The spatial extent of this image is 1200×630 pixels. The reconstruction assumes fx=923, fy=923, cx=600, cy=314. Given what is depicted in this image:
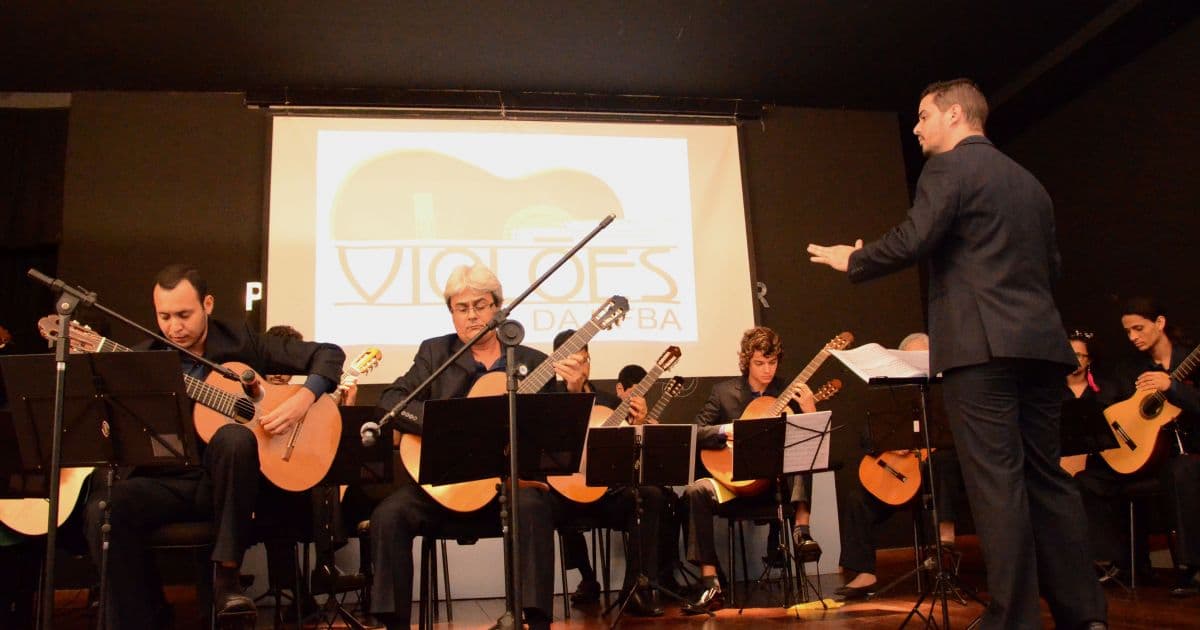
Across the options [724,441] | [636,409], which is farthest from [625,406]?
[724,441]

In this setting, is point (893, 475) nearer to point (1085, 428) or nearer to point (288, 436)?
point (1085, 428)

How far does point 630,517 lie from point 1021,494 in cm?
227

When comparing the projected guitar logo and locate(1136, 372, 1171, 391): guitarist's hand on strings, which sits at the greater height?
the projected guitar logo

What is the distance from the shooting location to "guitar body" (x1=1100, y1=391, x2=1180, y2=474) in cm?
514

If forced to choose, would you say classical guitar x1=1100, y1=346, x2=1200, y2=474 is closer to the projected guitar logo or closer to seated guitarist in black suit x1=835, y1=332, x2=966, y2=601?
seated guitarist in black suit x1=835, y1=332, x2=966, y2=601

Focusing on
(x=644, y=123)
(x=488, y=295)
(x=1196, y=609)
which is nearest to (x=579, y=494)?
(x=488, y=295)

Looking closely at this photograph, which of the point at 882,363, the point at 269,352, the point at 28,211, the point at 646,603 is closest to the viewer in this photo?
the point at 882,363

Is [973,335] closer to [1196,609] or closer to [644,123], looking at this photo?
[1196,609]

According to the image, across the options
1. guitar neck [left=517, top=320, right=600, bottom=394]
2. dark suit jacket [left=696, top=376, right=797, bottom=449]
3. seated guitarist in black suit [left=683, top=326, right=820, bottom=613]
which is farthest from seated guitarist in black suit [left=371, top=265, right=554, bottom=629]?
dark suit jacket [left=696, top=376, right=797, bottom=449]

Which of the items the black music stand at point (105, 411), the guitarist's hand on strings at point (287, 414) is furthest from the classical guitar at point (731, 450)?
the black music stand at point (105, 411)

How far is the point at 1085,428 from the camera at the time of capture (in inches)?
201

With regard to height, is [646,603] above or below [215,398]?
below

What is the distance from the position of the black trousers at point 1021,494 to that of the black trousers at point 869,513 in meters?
2.29

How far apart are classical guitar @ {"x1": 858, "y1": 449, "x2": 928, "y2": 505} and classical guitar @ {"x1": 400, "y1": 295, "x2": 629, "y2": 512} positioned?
2.09m
